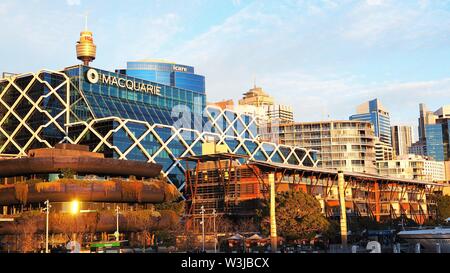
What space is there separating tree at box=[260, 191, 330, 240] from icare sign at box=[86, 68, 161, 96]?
7837 centimetres

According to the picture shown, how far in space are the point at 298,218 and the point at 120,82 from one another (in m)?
85.2

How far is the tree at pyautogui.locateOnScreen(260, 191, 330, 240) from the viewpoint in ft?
352

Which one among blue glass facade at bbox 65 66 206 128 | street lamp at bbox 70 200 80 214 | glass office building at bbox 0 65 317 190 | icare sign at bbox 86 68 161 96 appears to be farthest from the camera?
icare sign at bbox 86 68 161 96

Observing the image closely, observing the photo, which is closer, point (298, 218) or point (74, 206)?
point (74, 206)

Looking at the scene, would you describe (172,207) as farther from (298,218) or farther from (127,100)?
(127,100)

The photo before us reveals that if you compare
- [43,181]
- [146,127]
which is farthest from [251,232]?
[146,127]

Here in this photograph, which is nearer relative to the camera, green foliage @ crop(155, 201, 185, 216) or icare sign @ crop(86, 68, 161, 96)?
green foliage @ crop(155, 201, 185, 216)

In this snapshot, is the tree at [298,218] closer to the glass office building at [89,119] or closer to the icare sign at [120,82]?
the glass office building at [89,119]

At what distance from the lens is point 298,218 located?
4286 inches

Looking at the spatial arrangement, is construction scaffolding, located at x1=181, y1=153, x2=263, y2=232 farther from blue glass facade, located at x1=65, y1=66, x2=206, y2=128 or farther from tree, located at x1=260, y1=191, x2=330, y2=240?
blue glass facade, located at x1=65, y1=66, x2=206, y2=128

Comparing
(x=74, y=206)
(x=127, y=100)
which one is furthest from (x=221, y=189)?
(x=127, y=100)

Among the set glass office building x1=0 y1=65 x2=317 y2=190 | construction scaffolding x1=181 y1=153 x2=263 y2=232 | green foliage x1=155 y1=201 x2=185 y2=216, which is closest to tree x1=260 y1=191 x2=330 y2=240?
construction scaffolding x1=181 y1=153 x2=263 y2=232

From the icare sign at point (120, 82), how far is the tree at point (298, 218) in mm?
78367
